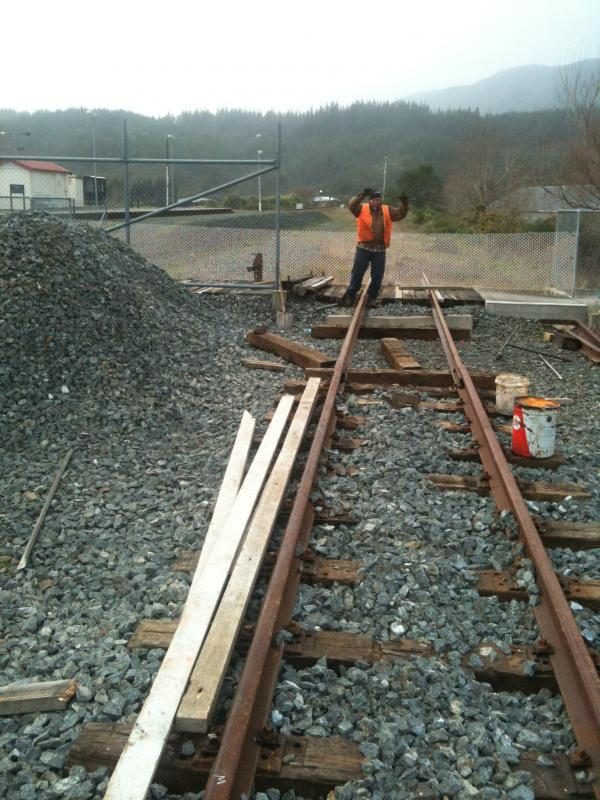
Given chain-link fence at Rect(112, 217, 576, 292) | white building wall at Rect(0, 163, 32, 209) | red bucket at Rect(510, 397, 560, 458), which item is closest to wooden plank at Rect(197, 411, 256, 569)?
red bucket at Rect(510, 397, 560, 458)

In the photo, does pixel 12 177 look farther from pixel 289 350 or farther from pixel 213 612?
pixel 213 612

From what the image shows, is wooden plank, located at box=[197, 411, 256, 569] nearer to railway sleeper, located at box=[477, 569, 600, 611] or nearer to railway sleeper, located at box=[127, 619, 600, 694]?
railway sleeper, located at box=[127, 619, 600, 694]

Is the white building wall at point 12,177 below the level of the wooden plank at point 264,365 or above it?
above

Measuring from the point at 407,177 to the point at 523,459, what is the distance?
50.5m

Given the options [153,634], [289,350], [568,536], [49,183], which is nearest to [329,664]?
[153,634]

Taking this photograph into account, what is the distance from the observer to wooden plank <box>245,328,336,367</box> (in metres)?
9.03

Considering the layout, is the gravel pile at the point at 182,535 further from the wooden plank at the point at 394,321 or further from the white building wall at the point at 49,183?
the white building wall at the point at 49,183

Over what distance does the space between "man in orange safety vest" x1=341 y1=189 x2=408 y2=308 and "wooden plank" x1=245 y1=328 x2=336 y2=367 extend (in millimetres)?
3367

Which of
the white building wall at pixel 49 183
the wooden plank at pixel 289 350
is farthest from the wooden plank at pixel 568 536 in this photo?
the white building wall at pixel 49 183

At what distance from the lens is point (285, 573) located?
3.86 meters

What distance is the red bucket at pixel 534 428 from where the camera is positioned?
5812 millimetres

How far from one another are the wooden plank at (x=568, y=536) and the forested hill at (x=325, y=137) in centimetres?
3975

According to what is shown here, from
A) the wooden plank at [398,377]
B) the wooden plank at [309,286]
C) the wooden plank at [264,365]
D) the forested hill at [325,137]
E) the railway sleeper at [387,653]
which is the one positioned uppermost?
the forested hill at [325,137]

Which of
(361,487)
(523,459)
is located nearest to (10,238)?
(361,487)
